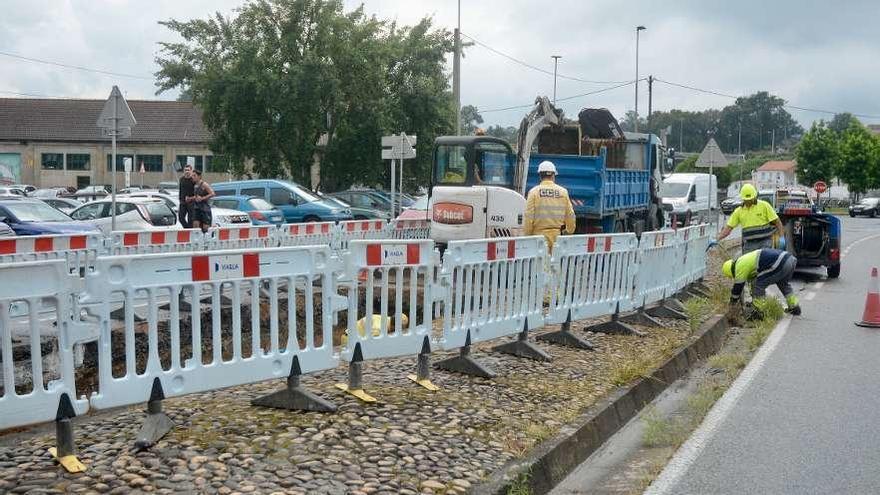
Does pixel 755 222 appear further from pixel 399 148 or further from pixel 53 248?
pixel 399 148

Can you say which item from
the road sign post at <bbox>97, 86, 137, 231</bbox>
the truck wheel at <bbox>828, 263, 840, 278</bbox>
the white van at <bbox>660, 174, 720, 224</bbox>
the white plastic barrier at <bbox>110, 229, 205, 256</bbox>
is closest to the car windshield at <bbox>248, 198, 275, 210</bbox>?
the road sign post at <bbox>97, 86, 137, 231</bbox>

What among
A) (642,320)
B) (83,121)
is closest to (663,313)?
(642,320)

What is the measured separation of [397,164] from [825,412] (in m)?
32.0

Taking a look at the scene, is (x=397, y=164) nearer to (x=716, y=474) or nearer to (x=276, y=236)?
(x=276, y=236)

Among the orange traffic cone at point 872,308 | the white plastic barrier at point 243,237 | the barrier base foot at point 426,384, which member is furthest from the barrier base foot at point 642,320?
the white plastic barrier at point 243,237

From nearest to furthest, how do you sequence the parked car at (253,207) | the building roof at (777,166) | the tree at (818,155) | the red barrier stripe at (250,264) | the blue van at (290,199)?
the red barrier stripe at (250,264), the parked car at (253,207), the blue van at (290,199), the tree at (818,155), the building roof at (777,166)

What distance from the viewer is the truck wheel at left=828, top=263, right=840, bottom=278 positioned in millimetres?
19078

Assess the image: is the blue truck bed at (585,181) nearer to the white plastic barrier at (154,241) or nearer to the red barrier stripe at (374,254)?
the white plastic barrier at (154,241)

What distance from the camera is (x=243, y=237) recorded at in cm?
1488

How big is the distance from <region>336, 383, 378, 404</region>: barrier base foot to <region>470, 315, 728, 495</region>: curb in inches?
52.9

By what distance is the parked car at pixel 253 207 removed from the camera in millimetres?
24734

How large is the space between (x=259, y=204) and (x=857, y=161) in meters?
63.6

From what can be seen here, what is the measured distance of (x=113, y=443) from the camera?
541 centimetres

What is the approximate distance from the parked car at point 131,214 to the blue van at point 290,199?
5.46 metres
